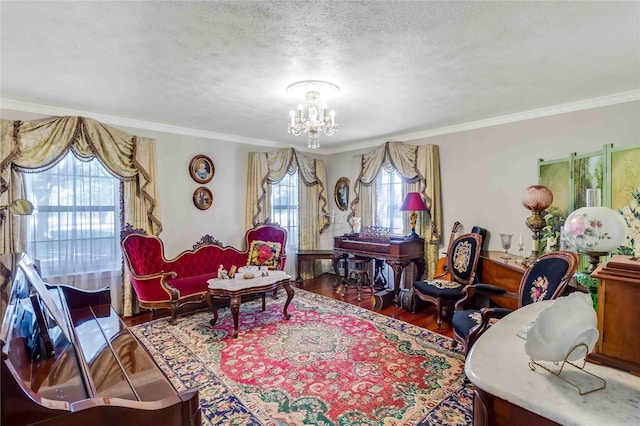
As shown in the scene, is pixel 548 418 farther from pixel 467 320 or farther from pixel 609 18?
pixel 609 18

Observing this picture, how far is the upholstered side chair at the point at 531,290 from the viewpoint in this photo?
2.09 metres

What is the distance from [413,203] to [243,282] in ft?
8.61

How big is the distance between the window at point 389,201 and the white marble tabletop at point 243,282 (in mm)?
2253

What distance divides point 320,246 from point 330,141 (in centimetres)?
207

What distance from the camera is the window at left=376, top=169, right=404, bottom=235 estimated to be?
17.3 feet

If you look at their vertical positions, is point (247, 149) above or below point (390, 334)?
above

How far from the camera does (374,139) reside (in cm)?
538

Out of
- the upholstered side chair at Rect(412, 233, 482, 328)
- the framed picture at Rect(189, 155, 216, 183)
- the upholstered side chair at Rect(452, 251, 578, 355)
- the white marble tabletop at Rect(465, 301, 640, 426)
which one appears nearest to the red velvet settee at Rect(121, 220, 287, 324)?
the framed picture at Rect(189, 155, 216, 183)

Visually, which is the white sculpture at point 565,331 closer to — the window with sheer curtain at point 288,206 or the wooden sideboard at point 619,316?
the wooden sideboard at point 619,316

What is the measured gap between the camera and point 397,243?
4.46 meters

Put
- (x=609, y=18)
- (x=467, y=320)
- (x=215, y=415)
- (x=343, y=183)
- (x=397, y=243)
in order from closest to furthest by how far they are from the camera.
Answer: (x=609, y=18) → (x=215, y=415) → (x=467, y=320) → (x=397, y=243) → (x=343, y=183)

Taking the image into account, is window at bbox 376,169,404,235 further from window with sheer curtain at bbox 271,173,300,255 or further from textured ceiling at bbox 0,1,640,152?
textured ceiling at bbox 0,1,640,152

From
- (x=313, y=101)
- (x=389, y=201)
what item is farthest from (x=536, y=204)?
(x=313, y=101)

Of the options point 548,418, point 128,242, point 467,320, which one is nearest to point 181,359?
point 128,242
